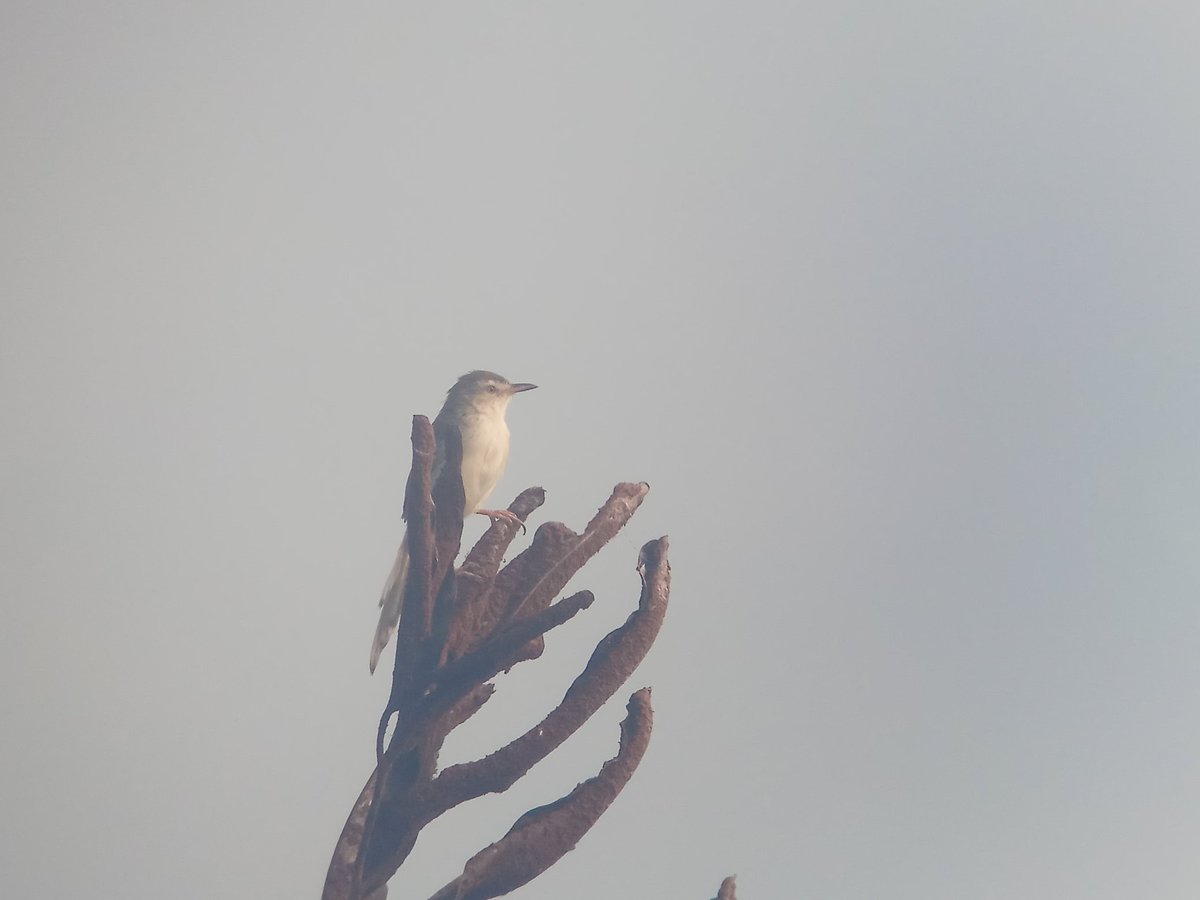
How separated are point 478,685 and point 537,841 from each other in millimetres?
555

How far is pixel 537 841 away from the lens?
8.92 feet

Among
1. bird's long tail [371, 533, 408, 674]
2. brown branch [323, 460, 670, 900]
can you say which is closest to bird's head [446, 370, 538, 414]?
bird's long tail [371, 533, 408, 674]

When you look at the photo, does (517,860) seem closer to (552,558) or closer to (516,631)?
(516,631)

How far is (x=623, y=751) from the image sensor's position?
2.87 metres

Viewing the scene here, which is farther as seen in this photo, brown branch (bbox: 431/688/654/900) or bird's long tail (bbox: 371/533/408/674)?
bird's long tail (bbox: 371/533/408/674)

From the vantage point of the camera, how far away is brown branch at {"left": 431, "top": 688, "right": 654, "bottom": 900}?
2.69 meters

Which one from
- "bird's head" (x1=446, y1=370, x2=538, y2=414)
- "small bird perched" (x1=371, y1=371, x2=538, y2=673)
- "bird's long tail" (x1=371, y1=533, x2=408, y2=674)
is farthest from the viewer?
"bird's head" (x1=446, y1=370, x2=538, y2=414)

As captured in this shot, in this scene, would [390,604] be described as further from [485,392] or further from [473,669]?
[485,392]

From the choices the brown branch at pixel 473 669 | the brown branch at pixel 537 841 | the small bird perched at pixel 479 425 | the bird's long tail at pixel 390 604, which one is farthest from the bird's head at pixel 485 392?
the brown branch at pixel 537 841

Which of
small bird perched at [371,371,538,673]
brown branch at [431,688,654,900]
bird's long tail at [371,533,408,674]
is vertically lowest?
brown branch at [431,688,654,900]

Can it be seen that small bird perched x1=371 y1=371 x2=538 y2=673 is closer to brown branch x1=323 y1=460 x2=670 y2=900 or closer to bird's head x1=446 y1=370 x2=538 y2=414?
bird's head x1=446 y1=370 x2=538 y2=414

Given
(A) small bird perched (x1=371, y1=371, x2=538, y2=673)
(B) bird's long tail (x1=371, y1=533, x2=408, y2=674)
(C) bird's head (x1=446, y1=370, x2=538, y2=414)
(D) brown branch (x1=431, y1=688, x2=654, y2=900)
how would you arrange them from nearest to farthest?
(D) brown branch (x1=431, y1=688, x2=654, y2=900) → (B) bird's long tail (x1=371, y1=533, x2=408, y2=674) → (A) small bird perched (x1=371, y1=371, x2=538, y2=673) → (C) bird's head (x1=446, y1=370, x2=538, y2=414)

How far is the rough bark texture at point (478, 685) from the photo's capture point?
276 cm

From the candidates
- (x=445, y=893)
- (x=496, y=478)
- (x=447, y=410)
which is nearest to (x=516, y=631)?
(x=445, y=893)
